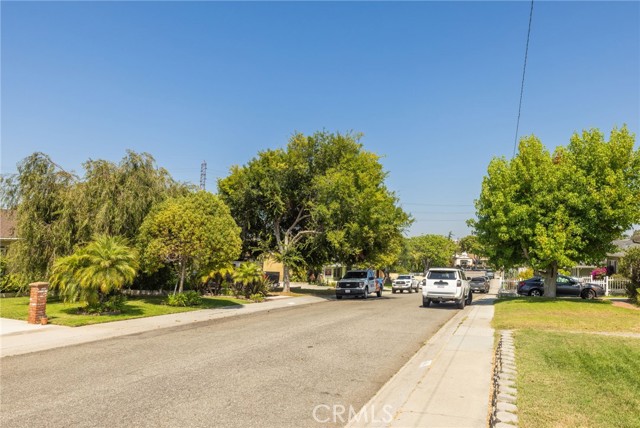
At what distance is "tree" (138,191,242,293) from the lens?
18.8m

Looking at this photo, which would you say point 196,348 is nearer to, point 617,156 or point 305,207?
point 617,156

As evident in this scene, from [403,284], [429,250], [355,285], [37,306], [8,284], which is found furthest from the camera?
[429,250]

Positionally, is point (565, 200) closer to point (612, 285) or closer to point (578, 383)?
point (612, 285)

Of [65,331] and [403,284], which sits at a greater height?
[65,331]

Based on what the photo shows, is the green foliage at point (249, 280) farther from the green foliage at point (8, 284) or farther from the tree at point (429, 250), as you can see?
the tree at point (429, 250)

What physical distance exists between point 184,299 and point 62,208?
23.4 ft

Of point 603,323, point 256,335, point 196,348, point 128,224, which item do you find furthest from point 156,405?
point 128,224

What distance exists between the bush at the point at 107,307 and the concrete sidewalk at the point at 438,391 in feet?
39.7

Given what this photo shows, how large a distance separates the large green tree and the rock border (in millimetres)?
20322

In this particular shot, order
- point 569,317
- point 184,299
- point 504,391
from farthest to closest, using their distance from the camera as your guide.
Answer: point 184,299
point 569,317
point 504,391

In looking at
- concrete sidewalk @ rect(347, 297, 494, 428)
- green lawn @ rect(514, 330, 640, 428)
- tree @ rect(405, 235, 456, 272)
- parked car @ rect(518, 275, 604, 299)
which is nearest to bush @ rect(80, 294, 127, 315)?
concrete sidewalk @ rect(347, 297, 494, 428)

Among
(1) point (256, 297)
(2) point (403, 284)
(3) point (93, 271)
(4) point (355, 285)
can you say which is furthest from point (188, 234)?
(2) point (403, 284)

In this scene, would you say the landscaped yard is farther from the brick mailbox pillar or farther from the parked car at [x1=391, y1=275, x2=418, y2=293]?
the parked car at [x1=391, y1=275, x2=418, y2=293]

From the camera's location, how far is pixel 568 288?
99.1 ft
